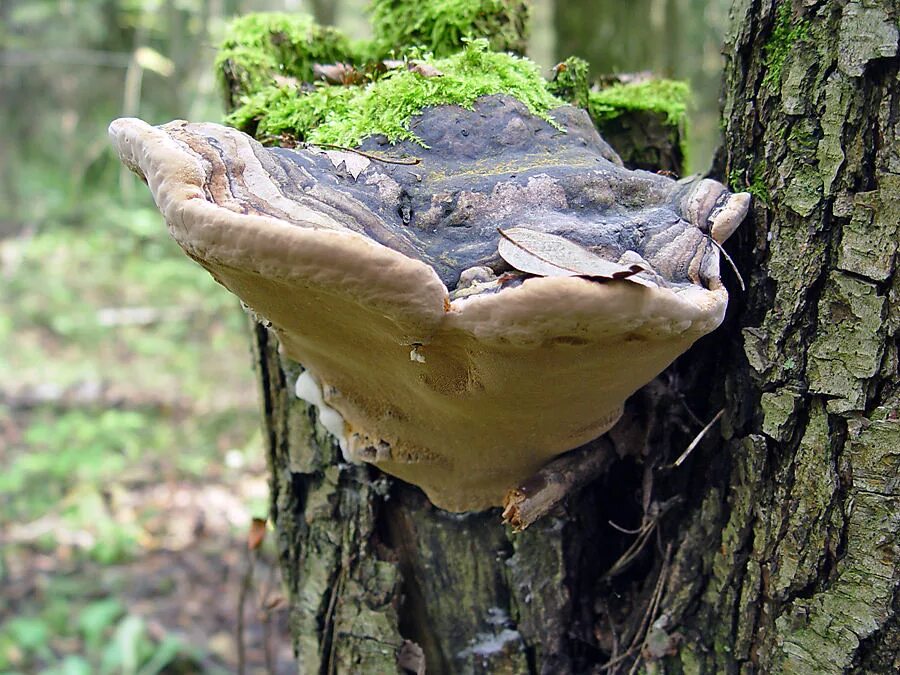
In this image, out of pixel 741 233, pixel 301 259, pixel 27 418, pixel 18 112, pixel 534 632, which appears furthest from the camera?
pixel 18 112

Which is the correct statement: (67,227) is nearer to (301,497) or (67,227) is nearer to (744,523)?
(301,497)

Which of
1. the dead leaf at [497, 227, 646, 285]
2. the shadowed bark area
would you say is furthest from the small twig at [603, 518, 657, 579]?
the dead leaf at [497, 227, 646, 285]

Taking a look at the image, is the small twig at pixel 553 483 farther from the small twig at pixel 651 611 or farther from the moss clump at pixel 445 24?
the moss clump at pixel 445 24

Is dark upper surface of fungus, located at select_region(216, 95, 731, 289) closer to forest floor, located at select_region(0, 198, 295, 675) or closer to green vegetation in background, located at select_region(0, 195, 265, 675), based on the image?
forest floor, located at select_region(0, 198, 295, 675)

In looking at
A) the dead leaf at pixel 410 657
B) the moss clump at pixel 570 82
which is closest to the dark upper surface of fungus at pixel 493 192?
the moss clump at pixel 570 82

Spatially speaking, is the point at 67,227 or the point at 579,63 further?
the point at 67,227

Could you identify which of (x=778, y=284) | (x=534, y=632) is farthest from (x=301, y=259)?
(x=534, y=632)

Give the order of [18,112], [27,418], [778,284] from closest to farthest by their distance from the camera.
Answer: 1. [778,284]
2. [27,418]
3. [18,112]
